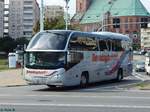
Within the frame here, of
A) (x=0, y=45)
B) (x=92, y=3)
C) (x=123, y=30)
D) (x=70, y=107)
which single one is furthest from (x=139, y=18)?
(x=70, y=107)

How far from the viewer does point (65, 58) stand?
89.0ft

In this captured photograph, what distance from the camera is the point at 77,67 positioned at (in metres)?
28.6

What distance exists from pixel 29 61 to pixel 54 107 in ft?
36.7

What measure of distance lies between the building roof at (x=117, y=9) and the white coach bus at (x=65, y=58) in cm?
13294

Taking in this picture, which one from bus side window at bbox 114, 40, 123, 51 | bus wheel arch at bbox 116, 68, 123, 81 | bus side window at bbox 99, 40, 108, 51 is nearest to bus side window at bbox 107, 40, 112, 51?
bus side window at bbox 99, 40, 108, 51

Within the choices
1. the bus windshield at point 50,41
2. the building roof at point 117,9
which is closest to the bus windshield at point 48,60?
the bus windshield at point 50,41

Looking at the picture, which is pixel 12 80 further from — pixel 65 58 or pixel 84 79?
pixel 65 58

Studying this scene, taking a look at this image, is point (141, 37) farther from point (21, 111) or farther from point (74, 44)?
point (21, 111)

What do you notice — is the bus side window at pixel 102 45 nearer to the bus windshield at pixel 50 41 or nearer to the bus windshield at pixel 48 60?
the bus windshield at pixel 50 41

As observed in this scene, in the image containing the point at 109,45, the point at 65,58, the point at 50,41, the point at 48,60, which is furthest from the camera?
the point at 109,45

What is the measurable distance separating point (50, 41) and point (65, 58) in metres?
1.20

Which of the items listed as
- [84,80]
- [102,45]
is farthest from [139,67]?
[84,80]

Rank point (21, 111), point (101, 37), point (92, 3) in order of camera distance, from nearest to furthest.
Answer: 1. point (21, 111)
2. point (101, 37)
3. point (92, 3)

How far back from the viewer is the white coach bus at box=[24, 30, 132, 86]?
26969mm
